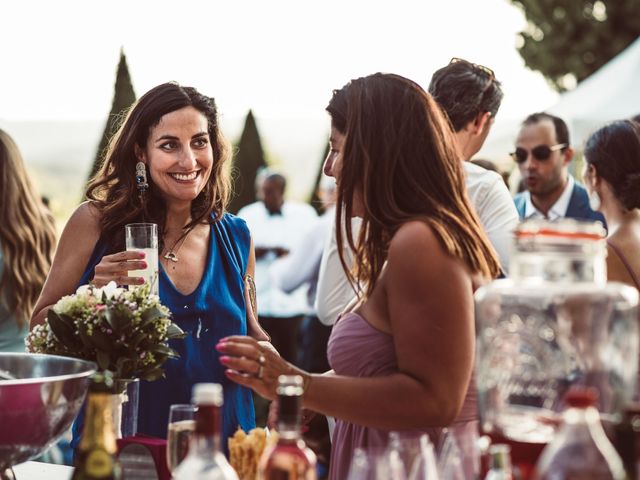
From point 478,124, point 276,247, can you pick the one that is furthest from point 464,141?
point 276,247

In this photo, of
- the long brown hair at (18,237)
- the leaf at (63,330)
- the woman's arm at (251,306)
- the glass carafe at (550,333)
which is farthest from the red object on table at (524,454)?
the long brown hair at (18,237)

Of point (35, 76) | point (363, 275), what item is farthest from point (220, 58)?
point (363, 275)

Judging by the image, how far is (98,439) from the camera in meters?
1.37

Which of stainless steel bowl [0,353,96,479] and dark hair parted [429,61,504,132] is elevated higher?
dark hair parted [429,61,504,132]

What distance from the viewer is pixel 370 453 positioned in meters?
1.32

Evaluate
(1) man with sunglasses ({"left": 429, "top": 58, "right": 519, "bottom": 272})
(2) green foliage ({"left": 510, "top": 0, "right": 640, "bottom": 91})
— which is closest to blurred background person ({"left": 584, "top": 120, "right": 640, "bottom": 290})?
(1) man with sunglasses ({"left": 429, "top": 58, "right": 519, "bottom": 272})

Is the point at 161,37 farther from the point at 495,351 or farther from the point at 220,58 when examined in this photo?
the point at 495,351

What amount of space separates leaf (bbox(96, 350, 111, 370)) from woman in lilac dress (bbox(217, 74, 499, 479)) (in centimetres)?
35

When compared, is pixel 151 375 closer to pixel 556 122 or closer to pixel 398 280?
pixel 398 280

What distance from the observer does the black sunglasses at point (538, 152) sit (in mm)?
4691

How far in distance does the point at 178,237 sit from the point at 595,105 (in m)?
6.44

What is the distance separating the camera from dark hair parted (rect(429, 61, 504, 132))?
11.4 ft

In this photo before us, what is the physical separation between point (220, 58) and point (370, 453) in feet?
36.3

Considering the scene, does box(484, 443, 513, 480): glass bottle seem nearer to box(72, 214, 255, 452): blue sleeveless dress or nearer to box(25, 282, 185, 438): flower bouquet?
box(25, 282, 185, 438): flower bouquet
